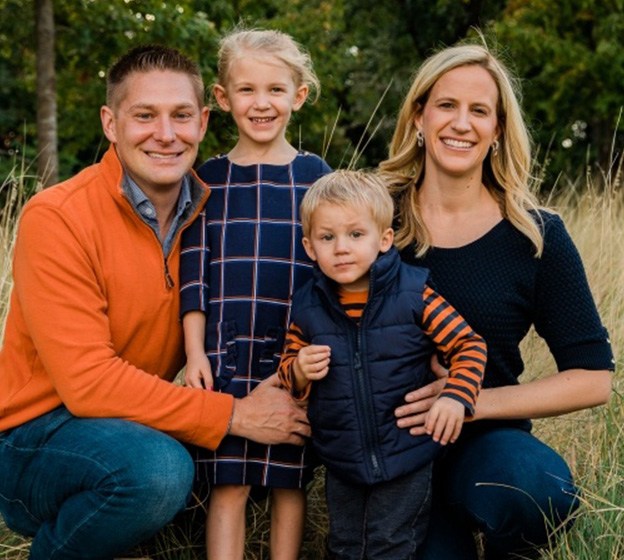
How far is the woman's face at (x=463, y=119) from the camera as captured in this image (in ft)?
11.2

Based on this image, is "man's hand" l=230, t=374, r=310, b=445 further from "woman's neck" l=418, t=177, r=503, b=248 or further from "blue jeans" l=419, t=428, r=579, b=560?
"woman's neck" l=418, t=177, r=503, b=248

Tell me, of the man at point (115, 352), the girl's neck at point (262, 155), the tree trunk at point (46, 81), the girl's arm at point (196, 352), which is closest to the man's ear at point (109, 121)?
the man at point (115, 352)

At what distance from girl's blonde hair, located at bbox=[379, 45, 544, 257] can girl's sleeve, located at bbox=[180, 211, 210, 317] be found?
0.64m

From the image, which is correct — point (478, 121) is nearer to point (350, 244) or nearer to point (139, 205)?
point (350, 244)

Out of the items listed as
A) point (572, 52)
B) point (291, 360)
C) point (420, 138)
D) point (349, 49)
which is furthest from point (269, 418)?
point (349, 49)

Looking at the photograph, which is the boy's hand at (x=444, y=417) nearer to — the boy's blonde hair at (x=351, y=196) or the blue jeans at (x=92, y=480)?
the boy's blonde hair at (x=351, y=196)

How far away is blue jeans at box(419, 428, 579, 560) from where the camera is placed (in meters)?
3.18

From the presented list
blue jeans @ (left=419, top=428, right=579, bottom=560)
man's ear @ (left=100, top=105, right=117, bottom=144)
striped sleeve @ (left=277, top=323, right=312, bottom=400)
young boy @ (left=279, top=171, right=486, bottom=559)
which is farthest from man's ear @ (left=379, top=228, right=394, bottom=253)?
man's ear @ (left=100, top=105, right=117, bottom=144)

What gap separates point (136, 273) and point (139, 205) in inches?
8.5

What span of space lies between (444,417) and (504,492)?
1.25ft

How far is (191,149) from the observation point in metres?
3.40

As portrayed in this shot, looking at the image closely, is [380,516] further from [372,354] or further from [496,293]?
[496,293]

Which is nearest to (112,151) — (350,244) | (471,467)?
(350,244)

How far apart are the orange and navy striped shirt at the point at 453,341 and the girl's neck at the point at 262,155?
2.11ft
